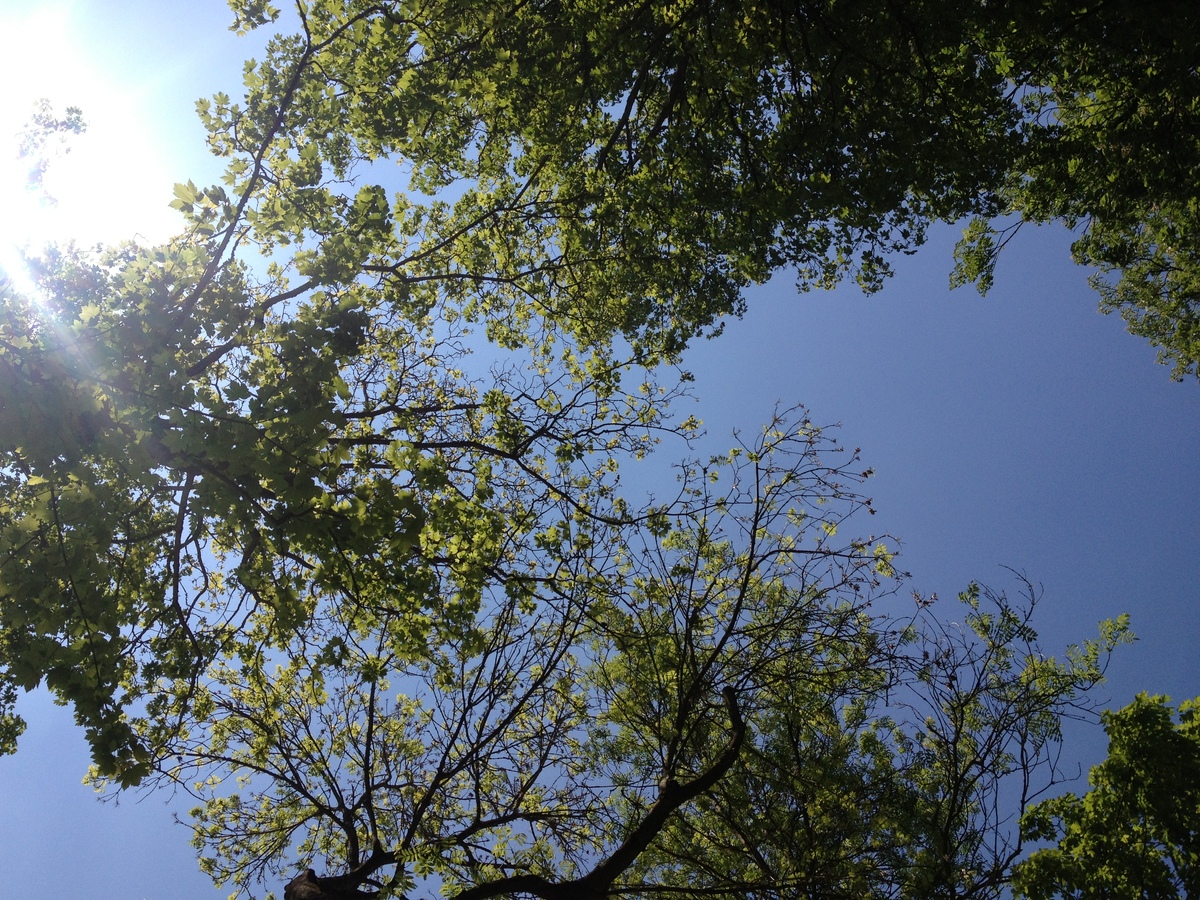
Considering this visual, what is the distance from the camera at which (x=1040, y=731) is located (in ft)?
22.0

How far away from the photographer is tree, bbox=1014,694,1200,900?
7621mm

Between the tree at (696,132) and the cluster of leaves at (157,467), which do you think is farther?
the tree at (696,132)

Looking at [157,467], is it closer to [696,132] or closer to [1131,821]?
[696,132]

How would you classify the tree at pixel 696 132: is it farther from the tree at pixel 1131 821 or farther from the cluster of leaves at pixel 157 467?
the tree at pixel 1131 821

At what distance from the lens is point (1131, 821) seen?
8.25 meters

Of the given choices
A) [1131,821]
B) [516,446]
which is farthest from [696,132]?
[1131,821]

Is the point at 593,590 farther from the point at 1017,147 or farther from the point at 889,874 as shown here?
the point at 1017,147

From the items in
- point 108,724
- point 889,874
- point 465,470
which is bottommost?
point 108,724

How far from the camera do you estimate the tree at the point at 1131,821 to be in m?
7.62

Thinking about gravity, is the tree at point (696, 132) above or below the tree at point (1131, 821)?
above

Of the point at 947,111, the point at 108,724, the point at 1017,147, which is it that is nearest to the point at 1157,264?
the point at 1017,147

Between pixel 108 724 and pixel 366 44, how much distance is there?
24.8 ft

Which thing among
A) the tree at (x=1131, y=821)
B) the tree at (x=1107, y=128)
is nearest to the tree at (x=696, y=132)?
the tree at (x=1107, y=128)

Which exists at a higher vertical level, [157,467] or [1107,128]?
[1107,128]
